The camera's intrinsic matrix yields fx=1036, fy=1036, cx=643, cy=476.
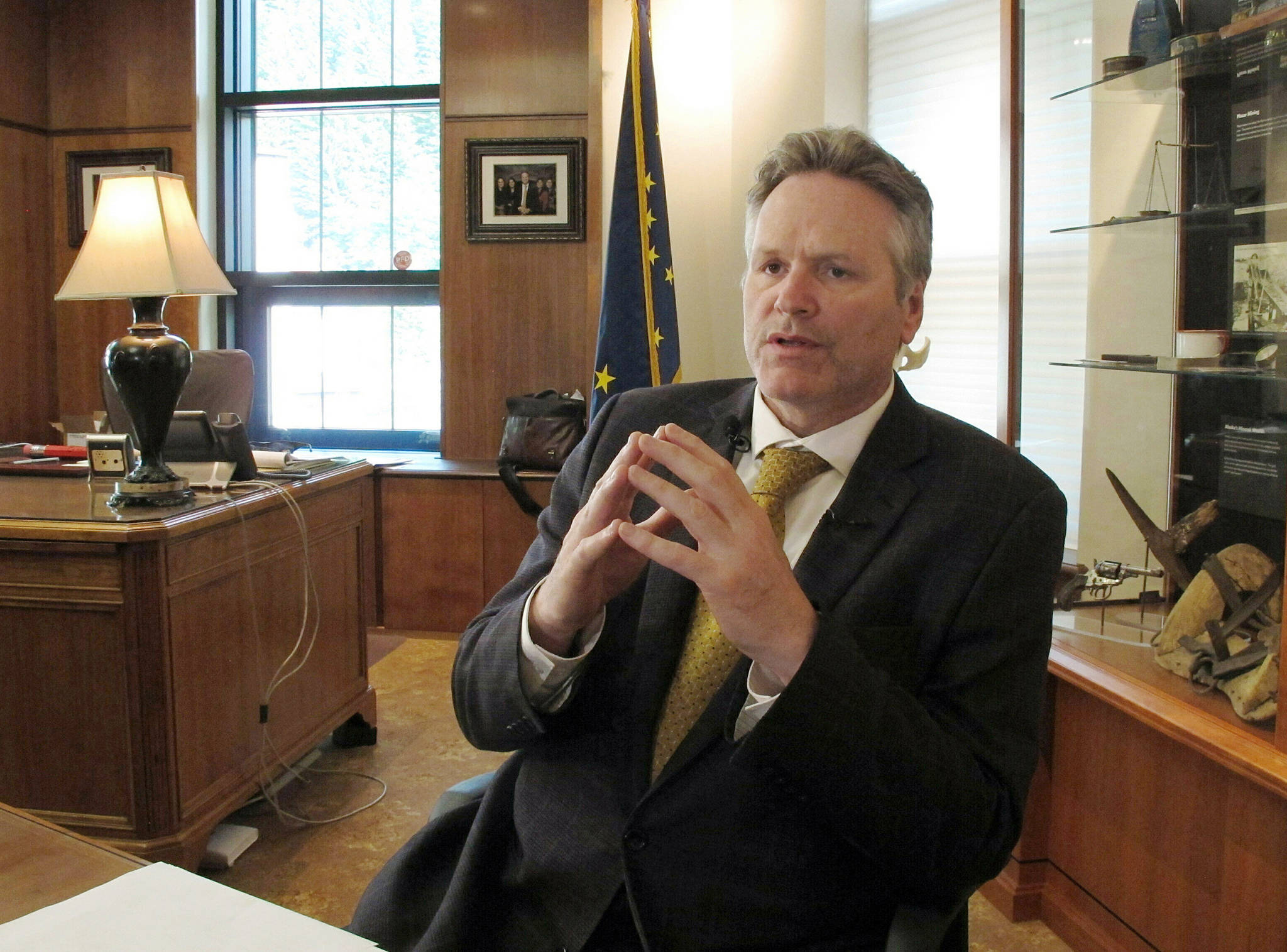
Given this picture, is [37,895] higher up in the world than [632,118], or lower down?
lower down

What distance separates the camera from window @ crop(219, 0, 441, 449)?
4.82 metres

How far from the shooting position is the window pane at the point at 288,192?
16.2ft

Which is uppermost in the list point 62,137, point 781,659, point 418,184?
point 62,137

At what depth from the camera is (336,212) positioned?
4.94 m

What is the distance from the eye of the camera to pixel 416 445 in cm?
499

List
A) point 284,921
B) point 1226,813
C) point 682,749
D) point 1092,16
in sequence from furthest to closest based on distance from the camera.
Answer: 1. point 1092,16
2. point 1226,813
3. point 682,749
4. point 284,921

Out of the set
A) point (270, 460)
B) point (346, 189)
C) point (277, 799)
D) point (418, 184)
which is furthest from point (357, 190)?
point (277, 799)

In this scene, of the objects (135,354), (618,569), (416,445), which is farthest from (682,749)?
(416,445)

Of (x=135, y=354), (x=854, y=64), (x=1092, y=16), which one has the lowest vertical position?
(x=135, y=354)

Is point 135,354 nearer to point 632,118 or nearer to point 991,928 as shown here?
point 632,118

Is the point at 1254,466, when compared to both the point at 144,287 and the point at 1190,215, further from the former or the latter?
the point at 144,287

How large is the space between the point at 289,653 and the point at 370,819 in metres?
0.47

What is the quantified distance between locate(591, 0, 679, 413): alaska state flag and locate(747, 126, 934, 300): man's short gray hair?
2.24 meters

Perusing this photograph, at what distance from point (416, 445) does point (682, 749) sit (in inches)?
161
